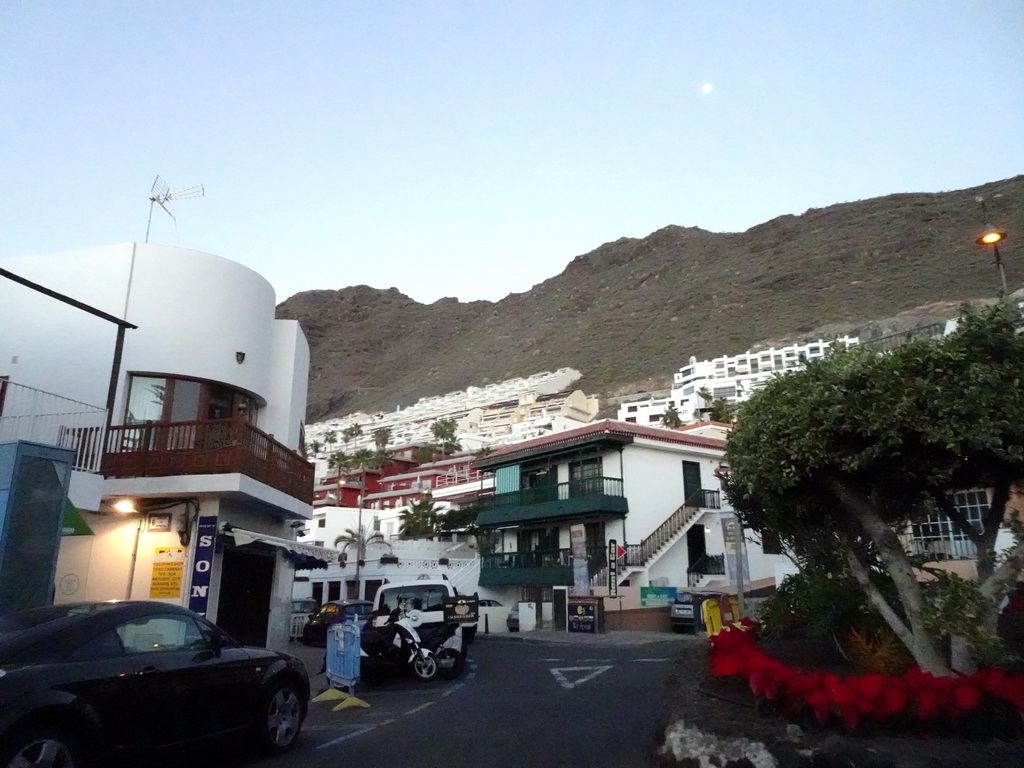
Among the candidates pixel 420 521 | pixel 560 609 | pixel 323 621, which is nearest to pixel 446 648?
pixel 323 621

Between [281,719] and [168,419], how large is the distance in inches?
360

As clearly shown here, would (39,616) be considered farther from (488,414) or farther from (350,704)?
(488,414)

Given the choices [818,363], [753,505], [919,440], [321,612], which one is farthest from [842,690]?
[321,612]

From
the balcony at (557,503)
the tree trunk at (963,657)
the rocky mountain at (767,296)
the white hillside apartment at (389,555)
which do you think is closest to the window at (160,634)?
the tree trunk at (963,657)

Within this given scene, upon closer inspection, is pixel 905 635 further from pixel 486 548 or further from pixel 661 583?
pixel 486 548

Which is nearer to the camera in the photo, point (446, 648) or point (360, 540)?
point (446, 648)

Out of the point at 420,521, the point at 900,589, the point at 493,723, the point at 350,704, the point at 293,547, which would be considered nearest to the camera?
the point at 900,589

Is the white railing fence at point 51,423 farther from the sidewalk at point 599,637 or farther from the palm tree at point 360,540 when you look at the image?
the palm tree at point 360,540

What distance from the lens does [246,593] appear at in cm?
1647

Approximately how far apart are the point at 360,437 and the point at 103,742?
407 feet

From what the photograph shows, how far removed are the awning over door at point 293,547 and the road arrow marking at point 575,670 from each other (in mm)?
5546

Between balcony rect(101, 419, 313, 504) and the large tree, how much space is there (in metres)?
9.14

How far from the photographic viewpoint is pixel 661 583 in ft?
97.9

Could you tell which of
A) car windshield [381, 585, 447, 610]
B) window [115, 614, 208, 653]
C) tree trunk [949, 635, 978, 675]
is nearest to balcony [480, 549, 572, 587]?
car windshield [381, 585, 447, 610]
